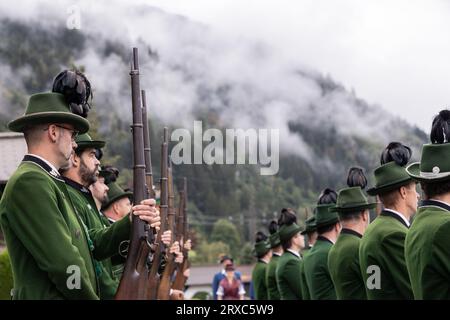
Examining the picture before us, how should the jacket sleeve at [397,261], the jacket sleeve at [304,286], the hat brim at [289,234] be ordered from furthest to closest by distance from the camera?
the hat brim at [289,234] < the jacket sleeve at [304,286] < the jacket sleeve at [397,261]

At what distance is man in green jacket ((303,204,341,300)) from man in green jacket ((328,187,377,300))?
155 cm

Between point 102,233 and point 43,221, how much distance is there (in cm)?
138

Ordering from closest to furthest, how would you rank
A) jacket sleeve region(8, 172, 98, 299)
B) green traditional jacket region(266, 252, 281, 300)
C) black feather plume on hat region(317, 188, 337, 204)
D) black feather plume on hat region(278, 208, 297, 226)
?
jacket sleeve region(8, 172, 98, 299), black feather plume on hat region(317, 188, 337, 204), black feather plume on hat region(278, 208, 297, 226), green traditional jacket region(266, 252, 281, 300)

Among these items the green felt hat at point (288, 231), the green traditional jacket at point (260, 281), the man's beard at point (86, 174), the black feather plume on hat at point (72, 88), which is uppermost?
the black feather plume on hat at point (72, 88)

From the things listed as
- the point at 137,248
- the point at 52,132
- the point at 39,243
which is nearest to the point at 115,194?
the point at 137,248

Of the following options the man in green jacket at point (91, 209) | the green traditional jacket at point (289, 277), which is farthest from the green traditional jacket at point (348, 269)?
the green traditional jacket at point (289, 277)

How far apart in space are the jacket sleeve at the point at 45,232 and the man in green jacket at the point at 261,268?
12.0 meters

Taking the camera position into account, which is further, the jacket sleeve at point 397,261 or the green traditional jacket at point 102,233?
the jacket sleeve at point 397,261

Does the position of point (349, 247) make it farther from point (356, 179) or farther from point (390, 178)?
point (390, 178)

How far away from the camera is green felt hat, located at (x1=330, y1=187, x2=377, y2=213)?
849 cm

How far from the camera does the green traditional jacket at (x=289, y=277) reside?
1230 centimetres

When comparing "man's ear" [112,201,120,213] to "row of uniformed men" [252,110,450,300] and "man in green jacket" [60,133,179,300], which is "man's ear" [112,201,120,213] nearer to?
"row of uniformed men" [252,110,450,300]

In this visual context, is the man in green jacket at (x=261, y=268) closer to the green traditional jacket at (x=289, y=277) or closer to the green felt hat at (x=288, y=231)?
the green felt hat at (x=288, y=231)

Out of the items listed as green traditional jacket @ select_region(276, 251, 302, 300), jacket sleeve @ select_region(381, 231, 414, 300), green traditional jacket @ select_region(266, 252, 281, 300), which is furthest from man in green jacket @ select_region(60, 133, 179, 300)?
green traditional jacket @ select_region(266, 252, 281, 300)
